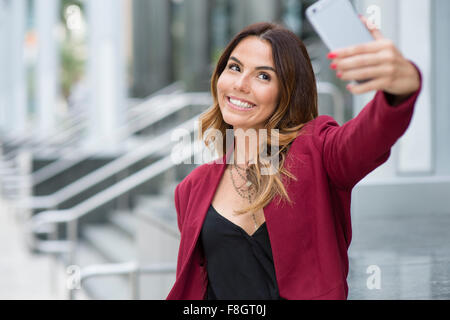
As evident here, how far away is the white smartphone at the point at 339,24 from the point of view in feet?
4.02

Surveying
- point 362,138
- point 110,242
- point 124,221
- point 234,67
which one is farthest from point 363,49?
point 124,221

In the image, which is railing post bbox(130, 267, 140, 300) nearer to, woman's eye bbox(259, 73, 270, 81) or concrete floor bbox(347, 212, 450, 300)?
concrete floor bbox(347, 212, 450, 300)

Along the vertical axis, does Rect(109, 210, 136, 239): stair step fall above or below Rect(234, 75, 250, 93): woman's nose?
below

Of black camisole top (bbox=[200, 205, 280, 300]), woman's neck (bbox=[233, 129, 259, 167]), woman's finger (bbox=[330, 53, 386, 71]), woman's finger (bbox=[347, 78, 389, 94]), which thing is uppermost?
woman's finger (bbox=[330, 53, 386, 71])

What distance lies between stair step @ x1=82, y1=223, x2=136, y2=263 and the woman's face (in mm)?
5286

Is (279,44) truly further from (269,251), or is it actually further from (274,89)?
(269,251)

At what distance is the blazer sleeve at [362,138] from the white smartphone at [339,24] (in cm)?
12

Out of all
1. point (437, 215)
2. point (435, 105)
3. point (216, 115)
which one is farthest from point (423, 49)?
point (216, 115)

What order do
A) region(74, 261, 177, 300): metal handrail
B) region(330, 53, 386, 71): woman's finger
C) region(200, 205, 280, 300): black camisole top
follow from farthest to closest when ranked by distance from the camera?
region(74, 261, 177, 300): metal handrail, region(200, 205, 280, 300): black camisole top, region(330, 53, 386, 71): woman's finger

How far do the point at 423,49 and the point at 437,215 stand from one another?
1.22 metres

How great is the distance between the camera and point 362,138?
4.47ft

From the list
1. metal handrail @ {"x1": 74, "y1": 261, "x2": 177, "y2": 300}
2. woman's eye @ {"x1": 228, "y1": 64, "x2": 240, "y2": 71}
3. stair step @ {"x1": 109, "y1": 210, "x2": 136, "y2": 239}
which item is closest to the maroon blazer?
woman's eye @ {"x1": 228, "y1": 64, "x2": 240, "y2": 71}

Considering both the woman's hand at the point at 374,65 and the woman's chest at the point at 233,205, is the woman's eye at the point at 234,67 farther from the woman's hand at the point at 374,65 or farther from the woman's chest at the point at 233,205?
the woman's hand at the point at 374,65

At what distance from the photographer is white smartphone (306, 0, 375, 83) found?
4.02 feet
